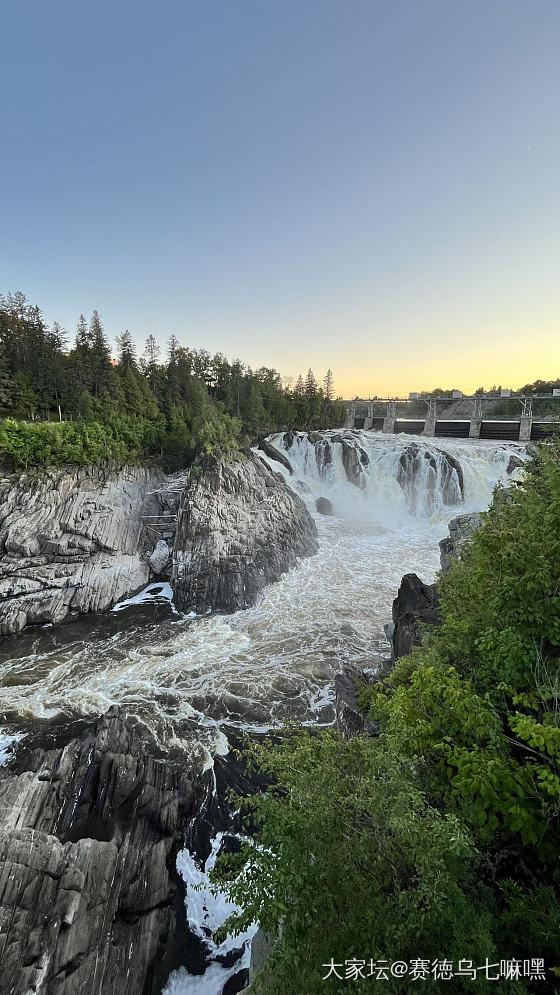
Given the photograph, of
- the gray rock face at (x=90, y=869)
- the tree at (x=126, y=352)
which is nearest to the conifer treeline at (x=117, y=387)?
the tree at (x=126, y=352)

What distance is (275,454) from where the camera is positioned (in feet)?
144

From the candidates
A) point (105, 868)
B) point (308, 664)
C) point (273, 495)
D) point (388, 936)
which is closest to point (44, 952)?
point (105, 868)

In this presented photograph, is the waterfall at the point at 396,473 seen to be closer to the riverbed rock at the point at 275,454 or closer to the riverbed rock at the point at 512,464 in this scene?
the riverbed rock at the point at 512,464

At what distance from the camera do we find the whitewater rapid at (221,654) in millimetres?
14992

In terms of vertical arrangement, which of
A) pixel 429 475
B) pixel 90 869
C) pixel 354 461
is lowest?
pixel 90 869

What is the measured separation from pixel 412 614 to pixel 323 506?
Result: 81.5 feet

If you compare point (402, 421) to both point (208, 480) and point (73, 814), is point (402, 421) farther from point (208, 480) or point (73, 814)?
point (73, 814)

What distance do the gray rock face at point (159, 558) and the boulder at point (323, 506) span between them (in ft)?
58.5

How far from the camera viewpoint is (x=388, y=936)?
388 cm

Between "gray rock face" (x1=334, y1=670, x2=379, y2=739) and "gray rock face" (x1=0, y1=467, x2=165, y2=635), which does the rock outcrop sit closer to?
"gray rock face" (x1=334, y1=670, x2=379, y2=739)

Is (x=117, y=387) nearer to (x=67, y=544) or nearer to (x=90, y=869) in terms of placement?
(x=67, y=544)

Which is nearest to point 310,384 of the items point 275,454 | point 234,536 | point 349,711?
point 275,454

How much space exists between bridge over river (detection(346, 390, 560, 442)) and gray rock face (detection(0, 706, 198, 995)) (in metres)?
44.9

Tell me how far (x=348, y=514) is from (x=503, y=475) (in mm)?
15323
